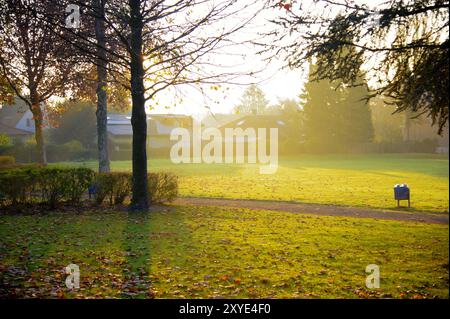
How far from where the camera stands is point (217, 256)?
8.11 metres

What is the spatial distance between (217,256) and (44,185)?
7.84m

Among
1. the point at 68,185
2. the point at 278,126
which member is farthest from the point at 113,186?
the point at 278,126

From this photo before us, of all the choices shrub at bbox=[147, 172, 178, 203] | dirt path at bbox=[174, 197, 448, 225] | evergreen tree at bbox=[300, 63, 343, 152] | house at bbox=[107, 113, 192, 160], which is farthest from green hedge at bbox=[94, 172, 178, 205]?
house at bbox=[107, 113, 192, 160]

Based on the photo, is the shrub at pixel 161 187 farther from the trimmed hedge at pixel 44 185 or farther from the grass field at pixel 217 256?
the grass field at pixel 217 256

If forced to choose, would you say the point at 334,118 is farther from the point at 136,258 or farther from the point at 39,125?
the point at 136,258

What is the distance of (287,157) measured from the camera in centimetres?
6269

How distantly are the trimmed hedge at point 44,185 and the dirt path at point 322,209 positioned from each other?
3.95 meters

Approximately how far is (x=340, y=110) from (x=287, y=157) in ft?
33.4

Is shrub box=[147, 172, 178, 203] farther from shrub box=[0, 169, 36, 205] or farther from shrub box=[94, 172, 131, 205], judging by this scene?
shrub box=[0, 169, 36, 205]

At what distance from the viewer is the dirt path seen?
13.5 meters

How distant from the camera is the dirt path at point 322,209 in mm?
13477

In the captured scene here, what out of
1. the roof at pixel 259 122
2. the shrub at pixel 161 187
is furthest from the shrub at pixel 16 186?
the roof at pixel 259 122

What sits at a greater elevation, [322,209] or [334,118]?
[334,118]
